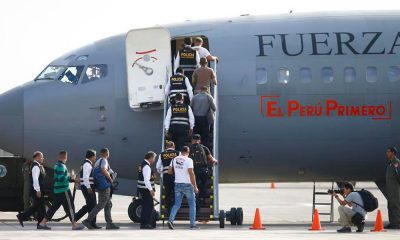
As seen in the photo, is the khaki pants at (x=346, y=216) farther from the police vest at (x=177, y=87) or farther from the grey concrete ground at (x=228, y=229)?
the police vest at (x=177, y=87)

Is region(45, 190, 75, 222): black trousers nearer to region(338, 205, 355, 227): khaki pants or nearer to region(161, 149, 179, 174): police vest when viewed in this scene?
region(161, 149, 179, 174): police vest

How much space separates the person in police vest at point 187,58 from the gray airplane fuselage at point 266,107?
1312 mm

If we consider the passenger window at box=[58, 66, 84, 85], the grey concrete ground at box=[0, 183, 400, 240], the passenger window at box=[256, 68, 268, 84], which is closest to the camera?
the grey concrete ground at box=[0, 183, 400, 240]

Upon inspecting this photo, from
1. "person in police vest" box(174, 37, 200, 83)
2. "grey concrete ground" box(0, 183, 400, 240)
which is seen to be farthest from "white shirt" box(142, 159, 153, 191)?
"person in police vest" box(174, 37, 200, 83)

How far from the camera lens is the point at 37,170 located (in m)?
27.0

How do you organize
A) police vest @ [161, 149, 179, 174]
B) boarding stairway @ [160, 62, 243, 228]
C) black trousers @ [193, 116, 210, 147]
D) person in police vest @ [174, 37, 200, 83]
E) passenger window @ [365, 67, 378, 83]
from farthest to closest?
1. passenger window @ [365, 67, 378, 83]
2. person in police vest @ [174, 37, 200, 83]
3. black trousers @ [193, 116, 210, 147]
4. boarding stairway @ [160, 62, 243, 228]
5. police vest @ [161, 149, 179, 174]

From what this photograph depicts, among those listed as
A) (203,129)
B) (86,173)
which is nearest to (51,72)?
(86,173)

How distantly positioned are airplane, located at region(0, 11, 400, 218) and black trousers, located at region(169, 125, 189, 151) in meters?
1.80

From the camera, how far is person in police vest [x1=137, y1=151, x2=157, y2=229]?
26641 mm

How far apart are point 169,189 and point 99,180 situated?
5.66 feet

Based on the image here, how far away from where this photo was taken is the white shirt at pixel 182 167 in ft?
85.7

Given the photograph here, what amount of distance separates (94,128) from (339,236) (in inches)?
333

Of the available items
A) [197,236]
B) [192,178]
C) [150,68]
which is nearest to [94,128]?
[150,68]

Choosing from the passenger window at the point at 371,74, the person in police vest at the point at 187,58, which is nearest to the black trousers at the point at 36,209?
the person in police vest at the point at 187,58
